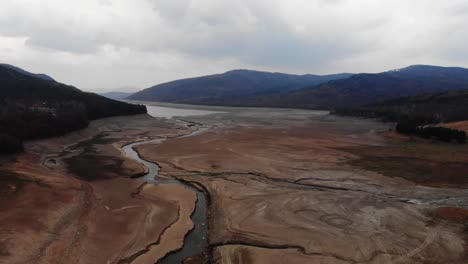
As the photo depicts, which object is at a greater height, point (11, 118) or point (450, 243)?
point (11, 118)

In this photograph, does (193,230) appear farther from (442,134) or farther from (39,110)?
(39,110)

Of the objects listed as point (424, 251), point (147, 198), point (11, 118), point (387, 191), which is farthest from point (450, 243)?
point (11, 118)

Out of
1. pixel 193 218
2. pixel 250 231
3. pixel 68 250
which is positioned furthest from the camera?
pixel 193 218

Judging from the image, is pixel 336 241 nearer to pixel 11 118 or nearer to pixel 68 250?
pixel 68 250

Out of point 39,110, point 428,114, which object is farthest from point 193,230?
point 428,114

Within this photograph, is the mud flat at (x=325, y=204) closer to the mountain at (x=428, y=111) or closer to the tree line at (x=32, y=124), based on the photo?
the tree line at (x=32, y=124)

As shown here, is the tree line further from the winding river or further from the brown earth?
the winding river
